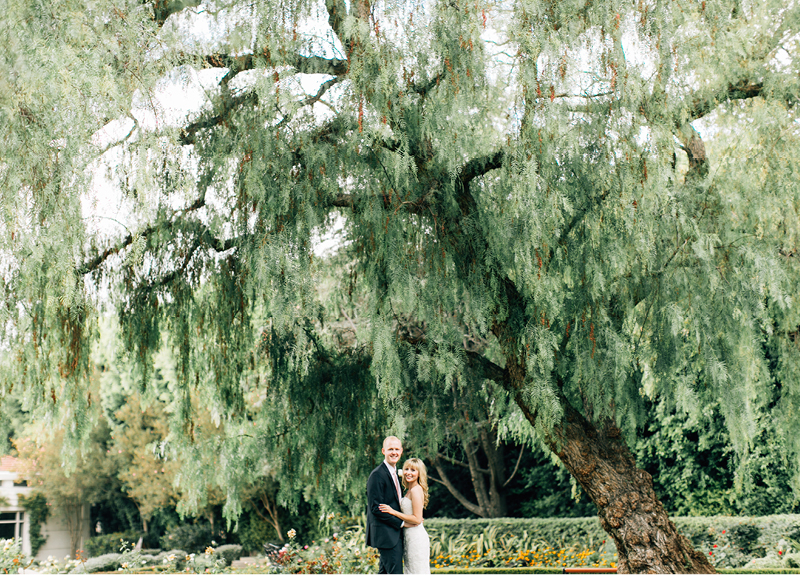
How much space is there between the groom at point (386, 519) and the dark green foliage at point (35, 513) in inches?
816

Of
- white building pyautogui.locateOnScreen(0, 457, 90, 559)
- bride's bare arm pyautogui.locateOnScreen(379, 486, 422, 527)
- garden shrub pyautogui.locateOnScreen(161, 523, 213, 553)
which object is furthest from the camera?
white building pyautogui.locateOnScreen(0, 457, 90, 559)

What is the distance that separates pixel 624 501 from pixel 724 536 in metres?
5.62

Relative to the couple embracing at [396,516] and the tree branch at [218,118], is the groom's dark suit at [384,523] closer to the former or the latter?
the couple embracing at [396,516]

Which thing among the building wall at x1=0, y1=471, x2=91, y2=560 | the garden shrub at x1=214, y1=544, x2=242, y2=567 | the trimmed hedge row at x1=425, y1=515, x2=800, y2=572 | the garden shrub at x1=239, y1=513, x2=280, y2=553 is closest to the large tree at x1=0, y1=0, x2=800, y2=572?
the trimmed hedge row at x1=425, y1=515, x2=800, y2=572

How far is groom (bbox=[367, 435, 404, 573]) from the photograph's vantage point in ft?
12.5

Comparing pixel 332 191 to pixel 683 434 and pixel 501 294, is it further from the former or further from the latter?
pixel 683 434

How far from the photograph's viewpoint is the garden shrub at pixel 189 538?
18.2 m

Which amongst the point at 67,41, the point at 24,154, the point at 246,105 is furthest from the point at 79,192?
the point at 246,105

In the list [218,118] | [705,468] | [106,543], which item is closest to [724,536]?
[705,468]

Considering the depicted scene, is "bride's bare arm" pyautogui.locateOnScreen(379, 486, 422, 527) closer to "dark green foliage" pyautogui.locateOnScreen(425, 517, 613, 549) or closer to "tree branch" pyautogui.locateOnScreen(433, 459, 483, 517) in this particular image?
"dark green foliage" pyautogui.locateOnScreen(425, 517, 613, 549)

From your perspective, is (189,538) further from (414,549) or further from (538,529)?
(414,549)

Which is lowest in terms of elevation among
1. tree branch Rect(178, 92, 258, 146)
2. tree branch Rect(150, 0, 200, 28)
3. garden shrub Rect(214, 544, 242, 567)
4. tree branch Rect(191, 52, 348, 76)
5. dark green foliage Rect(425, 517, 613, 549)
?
garden shrub Rect(214, 544, 242, 567)

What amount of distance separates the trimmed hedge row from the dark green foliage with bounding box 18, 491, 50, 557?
1471cm

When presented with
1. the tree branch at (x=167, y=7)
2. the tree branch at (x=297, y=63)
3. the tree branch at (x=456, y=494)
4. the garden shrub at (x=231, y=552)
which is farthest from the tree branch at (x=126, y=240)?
the garden shrub at (x=231, y=552)
